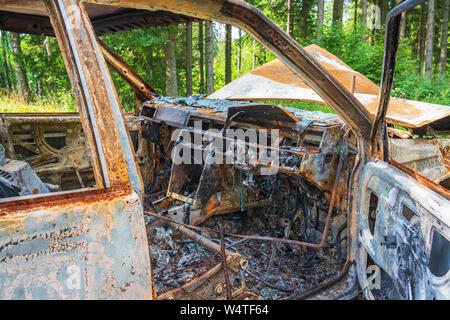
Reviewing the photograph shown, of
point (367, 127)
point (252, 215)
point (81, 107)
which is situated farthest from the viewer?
point (252, 215)

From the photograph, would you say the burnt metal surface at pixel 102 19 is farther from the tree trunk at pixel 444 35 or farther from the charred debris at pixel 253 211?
the tree trunk at pixel 444 35

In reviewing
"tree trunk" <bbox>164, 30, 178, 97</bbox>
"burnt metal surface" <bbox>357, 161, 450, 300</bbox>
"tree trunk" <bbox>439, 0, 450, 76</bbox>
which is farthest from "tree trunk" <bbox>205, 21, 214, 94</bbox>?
"burnt metal surface" <bbox>357, 161, 450, 300</bbox>

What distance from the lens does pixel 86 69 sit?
3.88 ft

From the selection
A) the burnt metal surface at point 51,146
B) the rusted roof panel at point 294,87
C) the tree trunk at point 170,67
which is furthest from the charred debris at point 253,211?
the tree trunk at point 170,67

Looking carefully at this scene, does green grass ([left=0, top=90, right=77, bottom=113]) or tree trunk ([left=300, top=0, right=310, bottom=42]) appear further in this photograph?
tree trunk ([left=300, top=0, right=310, bottom=42])

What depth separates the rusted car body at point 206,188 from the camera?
1018 millimetres

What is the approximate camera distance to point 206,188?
322cm

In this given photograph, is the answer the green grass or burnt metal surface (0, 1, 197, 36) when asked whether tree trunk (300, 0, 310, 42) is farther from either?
burnt metal surface (0, 1, 197, 36)

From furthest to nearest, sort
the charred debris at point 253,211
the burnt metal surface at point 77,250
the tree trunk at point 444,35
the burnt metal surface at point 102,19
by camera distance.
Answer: the tree trunk at point 444,35, the burnt metal surface at point 102,19, the charred debris at point 253,211, the burnt metal surface at point 77,250

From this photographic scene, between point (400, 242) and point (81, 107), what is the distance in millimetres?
1474

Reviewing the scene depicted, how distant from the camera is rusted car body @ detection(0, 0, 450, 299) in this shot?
102 cm
